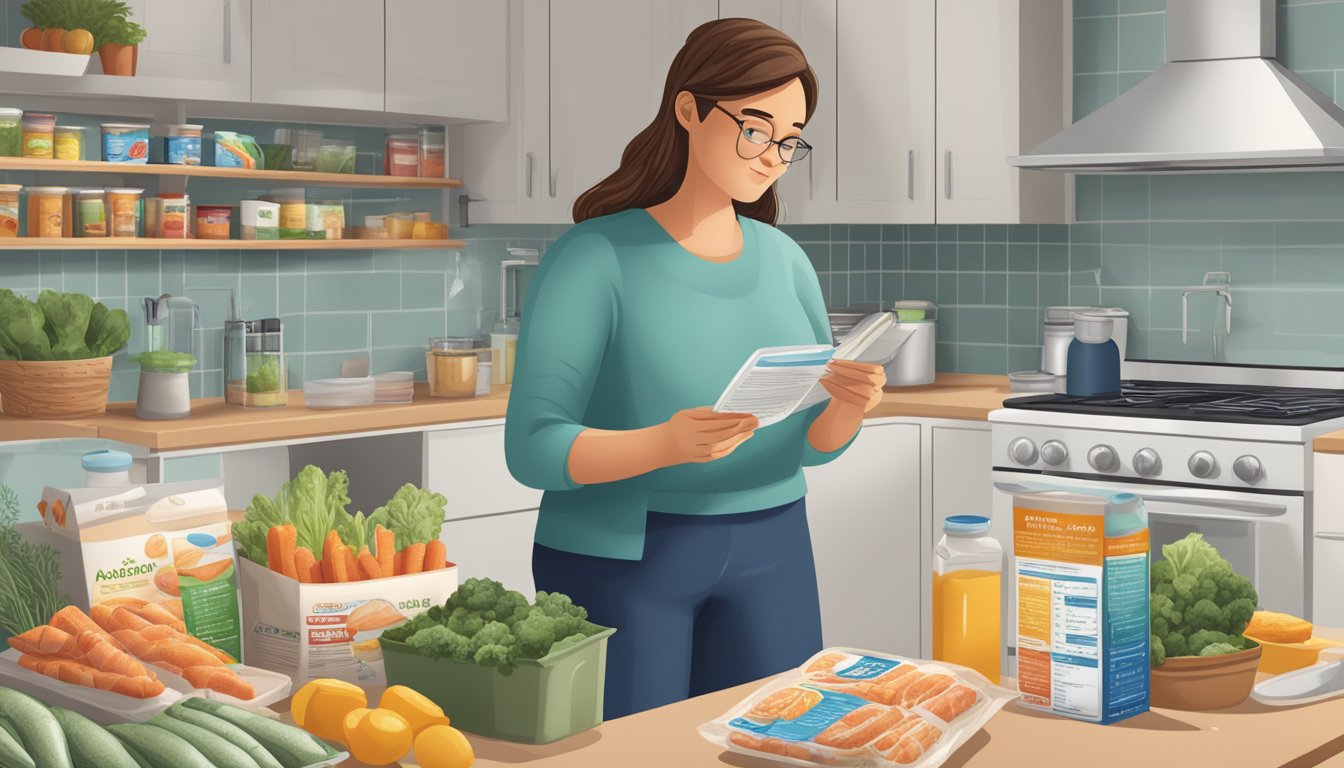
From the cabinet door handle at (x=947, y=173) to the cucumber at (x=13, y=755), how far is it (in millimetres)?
3587

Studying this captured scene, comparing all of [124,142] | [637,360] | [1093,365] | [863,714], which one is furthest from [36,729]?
[1093,365]

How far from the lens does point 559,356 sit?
2100 mm

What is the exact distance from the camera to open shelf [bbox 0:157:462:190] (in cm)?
352

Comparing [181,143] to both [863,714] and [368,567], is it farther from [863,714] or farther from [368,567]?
[863,714]

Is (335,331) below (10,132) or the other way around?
below

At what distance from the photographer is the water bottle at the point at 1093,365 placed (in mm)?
4188

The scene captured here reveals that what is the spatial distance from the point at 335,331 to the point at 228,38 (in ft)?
2.97

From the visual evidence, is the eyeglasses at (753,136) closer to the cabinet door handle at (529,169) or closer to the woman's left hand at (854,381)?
the woman's left hand at (854,381)

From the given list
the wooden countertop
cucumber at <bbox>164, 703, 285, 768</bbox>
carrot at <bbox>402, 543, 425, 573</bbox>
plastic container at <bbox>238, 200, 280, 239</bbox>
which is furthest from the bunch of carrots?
plastic container at <bbox>238, 200, 280, 239</bbox>

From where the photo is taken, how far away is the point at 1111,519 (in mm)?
1528

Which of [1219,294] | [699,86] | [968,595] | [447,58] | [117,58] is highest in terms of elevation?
[447,58]

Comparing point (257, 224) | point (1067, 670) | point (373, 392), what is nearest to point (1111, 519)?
point (1067, 670)

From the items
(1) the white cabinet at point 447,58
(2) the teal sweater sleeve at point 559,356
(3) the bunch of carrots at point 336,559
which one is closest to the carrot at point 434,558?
(3) the bunch of carrots at point 336,559

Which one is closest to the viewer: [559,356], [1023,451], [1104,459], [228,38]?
[559,356]
